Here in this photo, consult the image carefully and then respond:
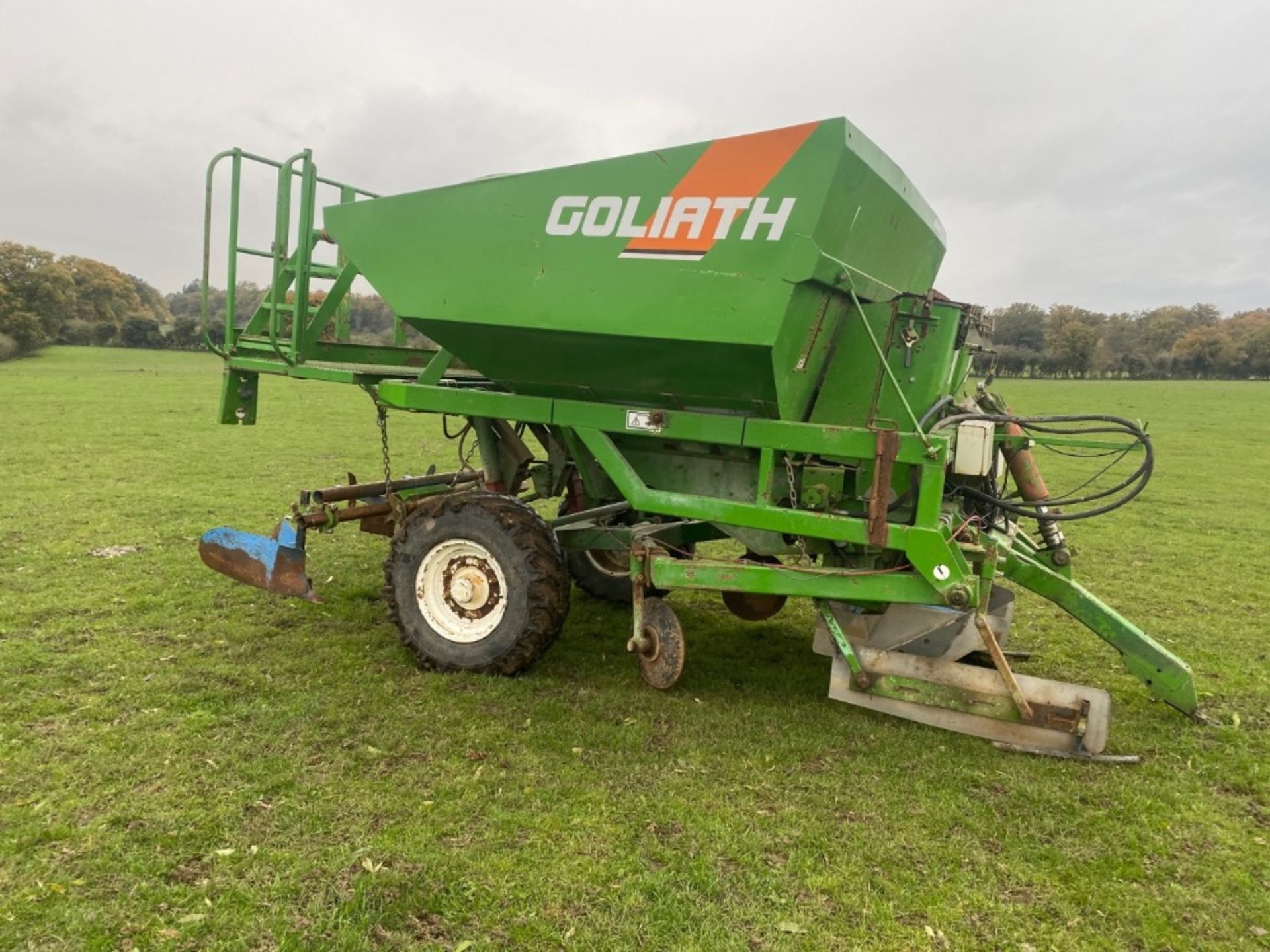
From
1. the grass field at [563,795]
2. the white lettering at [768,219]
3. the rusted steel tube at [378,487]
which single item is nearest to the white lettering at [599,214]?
the white lettering at [768,219]

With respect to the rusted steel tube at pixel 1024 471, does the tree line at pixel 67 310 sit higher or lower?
higher

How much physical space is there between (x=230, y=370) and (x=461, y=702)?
8.99 ft

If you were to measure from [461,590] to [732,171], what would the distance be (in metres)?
2.52

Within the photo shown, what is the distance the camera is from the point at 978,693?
3877 millimetres

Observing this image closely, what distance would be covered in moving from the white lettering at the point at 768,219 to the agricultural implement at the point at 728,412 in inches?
0.5

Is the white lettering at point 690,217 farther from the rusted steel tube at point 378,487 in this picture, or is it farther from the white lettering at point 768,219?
the rusted steel tube at point 378,487

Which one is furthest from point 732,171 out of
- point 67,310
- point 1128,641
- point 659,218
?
point 67,310

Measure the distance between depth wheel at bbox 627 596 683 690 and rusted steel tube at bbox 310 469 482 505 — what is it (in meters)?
→ 2.32

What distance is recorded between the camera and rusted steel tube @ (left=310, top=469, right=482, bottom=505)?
218 inches

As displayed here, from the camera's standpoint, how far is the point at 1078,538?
930 cm

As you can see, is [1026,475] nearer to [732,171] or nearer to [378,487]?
[732,171]

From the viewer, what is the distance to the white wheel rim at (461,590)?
15.0 ft

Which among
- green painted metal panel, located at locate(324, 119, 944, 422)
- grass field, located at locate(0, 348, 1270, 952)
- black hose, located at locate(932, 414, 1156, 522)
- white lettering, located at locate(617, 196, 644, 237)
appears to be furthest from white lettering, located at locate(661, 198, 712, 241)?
grass field, located at locate(0, 348, 1270, 952)

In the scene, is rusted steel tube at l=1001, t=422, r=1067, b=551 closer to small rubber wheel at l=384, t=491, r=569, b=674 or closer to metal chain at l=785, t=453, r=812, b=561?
metal chain at l=785, t=453, r=812, b=561
